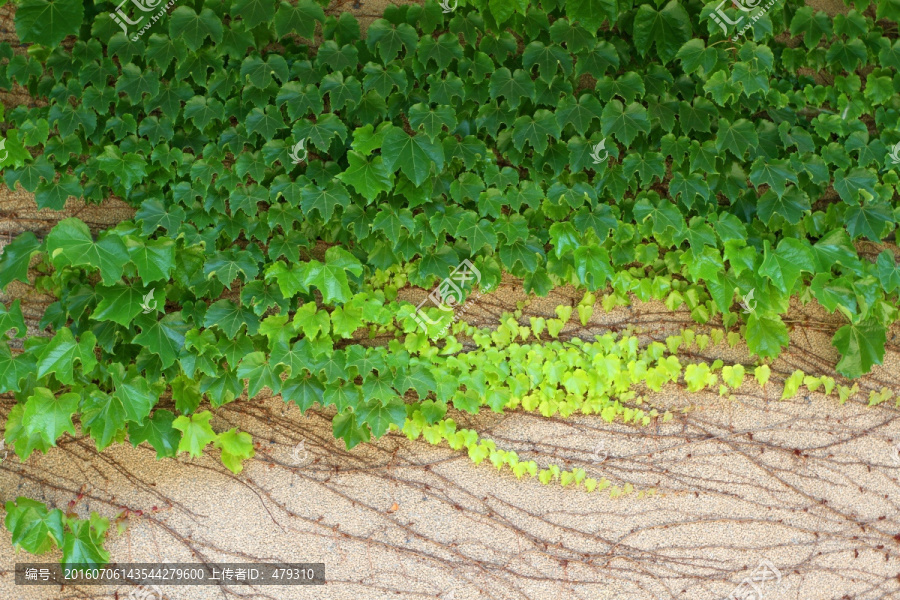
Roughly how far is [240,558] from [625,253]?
180 centimetres

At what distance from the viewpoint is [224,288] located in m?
2.38

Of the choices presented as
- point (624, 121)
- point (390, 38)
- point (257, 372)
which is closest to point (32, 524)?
Answer: point (257, 372)

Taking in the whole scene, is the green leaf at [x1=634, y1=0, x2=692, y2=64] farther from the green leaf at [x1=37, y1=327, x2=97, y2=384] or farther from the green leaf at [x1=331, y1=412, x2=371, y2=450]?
the green leaf at [x1=37, y1=327, x2=97, y2=384]

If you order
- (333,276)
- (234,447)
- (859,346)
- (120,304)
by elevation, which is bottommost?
(234,447)

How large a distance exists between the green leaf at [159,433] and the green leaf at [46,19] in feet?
4.21

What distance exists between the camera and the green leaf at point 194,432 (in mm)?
2293

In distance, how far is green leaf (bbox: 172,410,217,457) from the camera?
2293 millimetres

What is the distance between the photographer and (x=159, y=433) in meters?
2.29

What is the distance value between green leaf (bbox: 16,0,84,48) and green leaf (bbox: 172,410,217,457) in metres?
1.31

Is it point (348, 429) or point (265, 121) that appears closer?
point (265, 121)

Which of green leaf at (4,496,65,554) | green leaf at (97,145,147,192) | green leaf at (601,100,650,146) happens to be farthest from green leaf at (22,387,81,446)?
green leaf at (601,100,650,146)

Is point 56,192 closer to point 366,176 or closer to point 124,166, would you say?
point 124,166

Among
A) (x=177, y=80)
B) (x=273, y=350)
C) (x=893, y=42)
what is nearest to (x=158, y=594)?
(x=273, y=350)

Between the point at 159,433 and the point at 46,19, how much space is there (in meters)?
1.41
